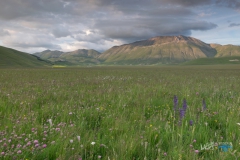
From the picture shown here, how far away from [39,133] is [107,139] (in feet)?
4.70

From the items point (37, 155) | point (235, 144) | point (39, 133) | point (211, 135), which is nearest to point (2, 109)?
point (39, 133)

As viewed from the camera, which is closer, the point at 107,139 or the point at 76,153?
the point at 76,153

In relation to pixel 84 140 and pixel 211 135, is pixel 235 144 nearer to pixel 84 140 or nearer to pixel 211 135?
pixel 211 135

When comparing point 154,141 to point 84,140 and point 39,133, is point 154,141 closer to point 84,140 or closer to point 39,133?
point 84,140

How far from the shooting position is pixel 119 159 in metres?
2.71

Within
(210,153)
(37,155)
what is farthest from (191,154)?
(37,155)

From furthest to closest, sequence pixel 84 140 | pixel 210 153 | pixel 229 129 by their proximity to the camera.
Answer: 1. pixel 229 129
2. pixel 84 140
3. pixel 210 153

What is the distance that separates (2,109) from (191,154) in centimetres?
571

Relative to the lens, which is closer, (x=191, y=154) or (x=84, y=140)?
(x=191, y=154)

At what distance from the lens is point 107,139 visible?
352 cm

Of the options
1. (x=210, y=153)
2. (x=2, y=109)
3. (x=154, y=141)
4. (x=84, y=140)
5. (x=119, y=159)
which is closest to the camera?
(x=119, y=159)

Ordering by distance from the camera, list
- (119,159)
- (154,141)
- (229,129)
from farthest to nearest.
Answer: (229,129) → (154,141) → (119,159)

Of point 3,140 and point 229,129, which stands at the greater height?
point 3,140

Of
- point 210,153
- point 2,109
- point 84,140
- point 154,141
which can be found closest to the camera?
point 210,153
